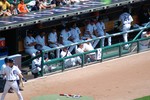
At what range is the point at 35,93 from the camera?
17484 mm

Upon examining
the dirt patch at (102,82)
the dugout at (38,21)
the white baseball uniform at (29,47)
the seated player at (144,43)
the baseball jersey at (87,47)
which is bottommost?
the dirt patch at (102,82)

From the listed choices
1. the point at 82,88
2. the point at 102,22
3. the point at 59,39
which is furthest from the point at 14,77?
the point at 102,22

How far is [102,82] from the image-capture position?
18750mm

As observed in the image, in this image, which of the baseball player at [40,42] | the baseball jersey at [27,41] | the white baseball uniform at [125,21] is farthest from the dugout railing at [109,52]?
the baseball player at [40,42]

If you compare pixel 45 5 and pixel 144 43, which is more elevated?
pixel 45 5

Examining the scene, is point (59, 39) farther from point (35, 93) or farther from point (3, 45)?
point (35, 93)

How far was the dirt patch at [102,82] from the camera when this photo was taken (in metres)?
17.6

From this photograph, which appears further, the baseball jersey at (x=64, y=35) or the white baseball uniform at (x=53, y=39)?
the baseball jersey at (x=64, y=35)

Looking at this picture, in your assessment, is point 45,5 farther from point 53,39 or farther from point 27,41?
point 27,41

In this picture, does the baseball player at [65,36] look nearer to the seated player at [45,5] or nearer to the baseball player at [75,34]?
the baseball player at [75,34]

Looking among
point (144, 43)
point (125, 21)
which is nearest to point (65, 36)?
point (125, 21)

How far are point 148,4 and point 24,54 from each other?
8285mm

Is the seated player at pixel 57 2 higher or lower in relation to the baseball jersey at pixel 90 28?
higher

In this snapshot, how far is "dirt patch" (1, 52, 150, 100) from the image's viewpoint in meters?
17.6
